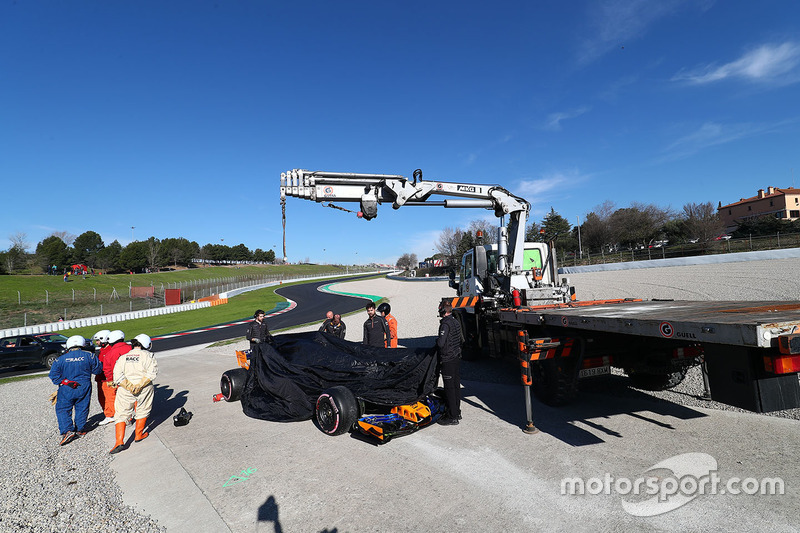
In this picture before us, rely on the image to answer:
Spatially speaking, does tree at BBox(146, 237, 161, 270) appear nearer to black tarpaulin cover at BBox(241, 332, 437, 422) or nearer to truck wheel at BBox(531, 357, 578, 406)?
black tarpaulin cover at BBox(241, 332, 437, 422)

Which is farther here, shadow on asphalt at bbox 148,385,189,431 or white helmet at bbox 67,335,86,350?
shadow on asphalt at bbox 148,385,189,431

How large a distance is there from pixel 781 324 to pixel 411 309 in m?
21.6

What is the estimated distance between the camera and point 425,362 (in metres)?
6.16

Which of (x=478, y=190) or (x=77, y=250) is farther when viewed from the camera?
(x=77, y=250)

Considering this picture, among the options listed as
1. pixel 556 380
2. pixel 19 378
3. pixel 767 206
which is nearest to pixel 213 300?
pixel 19 378

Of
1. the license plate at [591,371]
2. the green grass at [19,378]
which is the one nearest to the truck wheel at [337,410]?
the license plate at [591,371]

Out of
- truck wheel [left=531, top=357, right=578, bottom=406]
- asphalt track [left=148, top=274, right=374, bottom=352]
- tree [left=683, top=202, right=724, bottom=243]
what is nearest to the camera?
truck wheel [left=531, top=357, right=578, bottom=406]

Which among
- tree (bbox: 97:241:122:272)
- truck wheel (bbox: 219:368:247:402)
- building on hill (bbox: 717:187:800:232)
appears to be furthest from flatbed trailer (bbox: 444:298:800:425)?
tree (bbox: 97:241:122:272)

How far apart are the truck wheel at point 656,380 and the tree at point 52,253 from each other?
90647 mm

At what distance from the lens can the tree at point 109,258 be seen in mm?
80188

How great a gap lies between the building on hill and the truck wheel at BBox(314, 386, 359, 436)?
71.6 meters

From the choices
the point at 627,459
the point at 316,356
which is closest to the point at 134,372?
the point at 316,356

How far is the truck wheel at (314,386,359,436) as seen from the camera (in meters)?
5.62

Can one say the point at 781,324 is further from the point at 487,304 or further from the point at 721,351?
the point at 487,304
